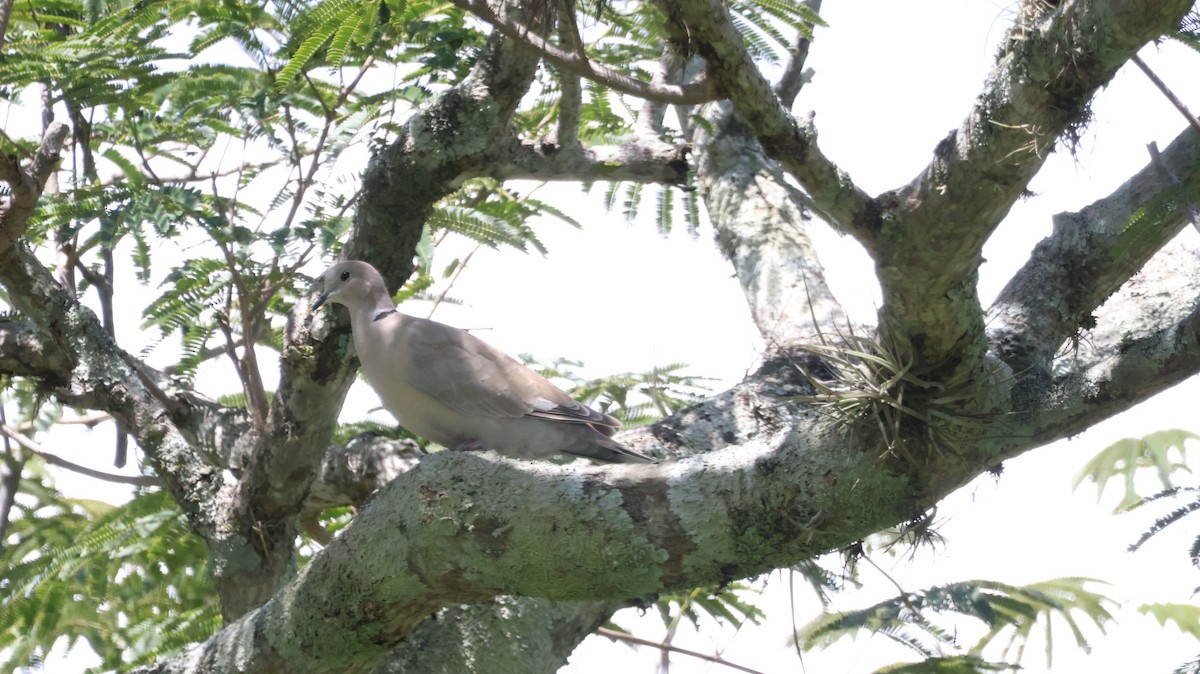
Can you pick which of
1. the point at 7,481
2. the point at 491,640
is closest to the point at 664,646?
the point at 491,640

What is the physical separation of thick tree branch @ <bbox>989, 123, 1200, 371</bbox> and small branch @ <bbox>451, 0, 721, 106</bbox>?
1.05m

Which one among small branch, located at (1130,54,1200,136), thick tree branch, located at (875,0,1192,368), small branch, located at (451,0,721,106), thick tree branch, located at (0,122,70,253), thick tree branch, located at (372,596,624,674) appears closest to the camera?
thick tree branch, located at (875,0,1192,368)

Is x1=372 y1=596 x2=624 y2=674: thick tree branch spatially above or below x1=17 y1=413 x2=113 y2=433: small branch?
below

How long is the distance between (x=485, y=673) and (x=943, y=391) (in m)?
1.72

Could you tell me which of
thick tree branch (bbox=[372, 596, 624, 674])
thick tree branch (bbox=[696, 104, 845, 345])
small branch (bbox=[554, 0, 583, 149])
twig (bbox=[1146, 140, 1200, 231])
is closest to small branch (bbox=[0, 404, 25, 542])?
thick tree branch (bbox=[372, 596, 624, 674])

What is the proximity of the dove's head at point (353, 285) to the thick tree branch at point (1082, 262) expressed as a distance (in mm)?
2138

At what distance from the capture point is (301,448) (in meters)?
4.12

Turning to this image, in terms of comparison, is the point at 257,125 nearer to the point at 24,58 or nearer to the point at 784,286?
the point at 24,58

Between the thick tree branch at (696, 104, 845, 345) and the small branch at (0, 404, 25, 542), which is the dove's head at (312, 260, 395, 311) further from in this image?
the small branch at (0, 404, 25, 542)

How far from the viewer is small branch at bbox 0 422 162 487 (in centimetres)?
476

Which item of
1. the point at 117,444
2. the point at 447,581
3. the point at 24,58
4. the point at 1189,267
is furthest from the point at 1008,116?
the point at 117,444

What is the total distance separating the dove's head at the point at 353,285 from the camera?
4000mm

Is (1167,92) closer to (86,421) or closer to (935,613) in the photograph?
(935,613)

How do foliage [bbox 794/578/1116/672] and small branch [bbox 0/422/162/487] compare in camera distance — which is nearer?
foliage [bbox 794/578/1116/672]
